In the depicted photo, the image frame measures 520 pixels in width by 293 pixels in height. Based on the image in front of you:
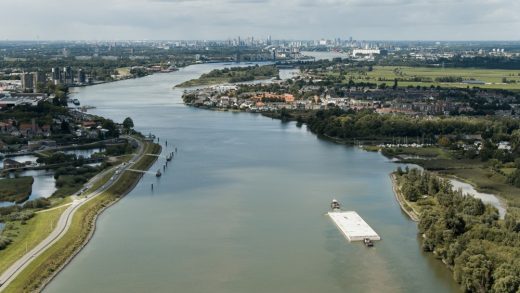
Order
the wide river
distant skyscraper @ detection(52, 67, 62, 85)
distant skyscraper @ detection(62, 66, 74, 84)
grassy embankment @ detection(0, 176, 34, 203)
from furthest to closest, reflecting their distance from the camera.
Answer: distant skyscraper @ detection(62, 66, 74, 84)
distant skyscraper @ detection(52, 67, 62, 85)
grassy embankment @ detection(0, 176, 34, 203)
the wide river

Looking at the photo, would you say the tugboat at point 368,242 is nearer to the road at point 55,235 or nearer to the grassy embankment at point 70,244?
the grassy embankment at point 70,244

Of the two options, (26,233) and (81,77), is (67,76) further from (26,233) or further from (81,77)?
(26,233)

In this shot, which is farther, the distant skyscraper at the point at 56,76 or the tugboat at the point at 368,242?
the distant skyscraper at the point at 56,76

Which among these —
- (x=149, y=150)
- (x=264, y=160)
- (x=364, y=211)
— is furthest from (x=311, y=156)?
(x=364, y=211)

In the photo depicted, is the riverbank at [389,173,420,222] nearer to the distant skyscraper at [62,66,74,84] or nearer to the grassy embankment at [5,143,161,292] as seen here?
the grassy embankment at [5,143,161,292]

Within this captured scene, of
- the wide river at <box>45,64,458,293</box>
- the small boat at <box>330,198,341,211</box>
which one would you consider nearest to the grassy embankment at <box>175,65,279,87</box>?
the wide river at <box>45,64,458,293</box>

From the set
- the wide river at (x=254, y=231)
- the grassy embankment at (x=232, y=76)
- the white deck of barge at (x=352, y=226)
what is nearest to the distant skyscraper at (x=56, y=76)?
the grassy embankment at (x=232, y=76)
